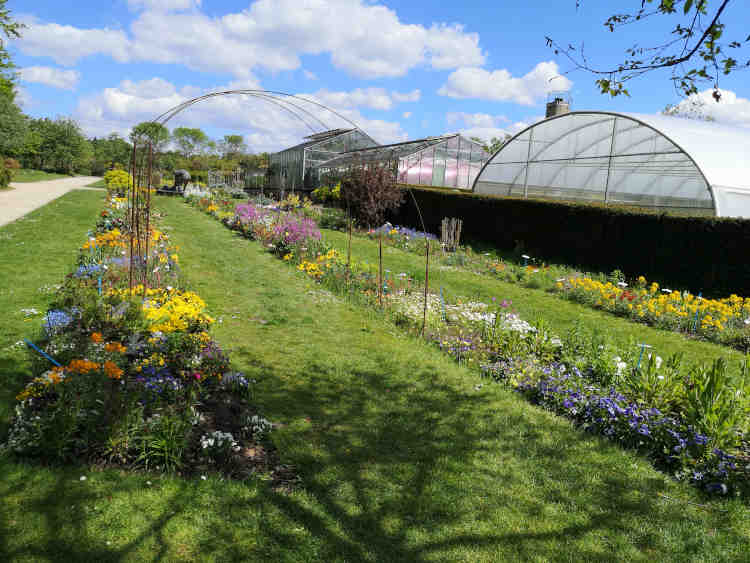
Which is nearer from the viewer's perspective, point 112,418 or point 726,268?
point 112,418

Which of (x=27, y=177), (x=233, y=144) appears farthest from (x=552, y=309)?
(x=233, y=144)

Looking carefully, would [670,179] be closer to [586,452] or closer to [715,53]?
[715,53]

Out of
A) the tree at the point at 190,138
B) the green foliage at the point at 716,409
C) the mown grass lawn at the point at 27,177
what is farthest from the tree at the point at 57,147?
the green foliage at the point at 716,409

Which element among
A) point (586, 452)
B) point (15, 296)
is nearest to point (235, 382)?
point (586, 452)

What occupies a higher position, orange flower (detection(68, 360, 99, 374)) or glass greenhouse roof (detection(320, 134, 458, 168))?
glass greenhouse roof (detection(320, 134, 458, 168))

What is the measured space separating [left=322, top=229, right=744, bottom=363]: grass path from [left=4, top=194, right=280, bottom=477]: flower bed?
4180mm

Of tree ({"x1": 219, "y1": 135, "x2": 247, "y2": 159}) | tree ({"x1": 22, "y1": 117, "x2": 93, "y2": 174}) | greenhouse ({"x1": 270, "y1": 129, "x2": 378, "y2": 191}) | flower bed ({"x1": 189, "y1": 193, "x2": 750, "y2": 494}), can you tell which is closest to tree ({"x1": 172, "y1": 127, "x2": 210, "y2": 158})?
tree ({"x1": 219, "y1": 135, "x2": 247, "y2": 159})

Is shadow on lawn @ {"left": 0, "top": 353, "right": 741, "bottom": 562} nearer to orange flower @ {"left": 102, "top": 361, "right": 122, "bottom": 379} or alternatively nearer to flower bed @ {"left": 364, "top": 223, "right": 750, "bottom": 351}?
Result: orange flower @ {"left": 102, "top": 361, "right": 122, "bottom": 379}

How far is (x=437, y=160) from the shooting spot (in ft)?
71.5

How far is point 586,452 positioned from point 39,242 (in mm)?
11052

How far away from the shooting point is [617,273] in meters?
10.1

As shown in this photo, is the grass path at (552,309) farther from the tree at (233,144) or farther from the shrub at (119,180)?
the tree at (233,144)

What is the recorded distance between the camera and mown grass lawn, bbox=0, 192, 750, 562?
275 cm

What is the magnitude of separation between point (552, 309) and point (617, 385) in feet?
12.5
